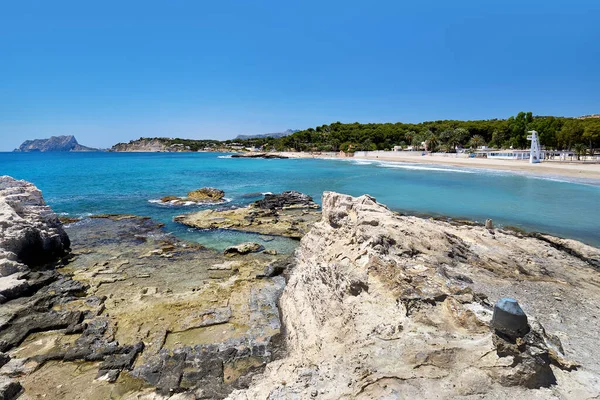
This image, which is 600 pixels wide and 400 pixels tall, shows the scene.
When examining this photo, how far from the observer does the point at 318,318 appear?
7789 millimetres

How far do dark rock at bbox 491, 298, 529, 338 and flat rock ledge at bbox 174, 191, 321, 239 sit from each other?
15.3 m

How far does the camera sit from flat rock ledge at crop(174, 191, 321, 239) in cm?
2151

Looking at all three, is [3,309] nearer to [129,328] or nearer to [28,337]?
[28,337]

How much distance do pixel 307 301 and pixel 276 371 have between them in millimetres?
2377

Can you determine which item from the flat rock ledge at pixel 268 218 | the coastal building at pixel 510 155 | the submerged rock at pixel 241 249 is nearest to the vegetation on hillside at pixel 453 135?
the coastal building at pixel 510 155

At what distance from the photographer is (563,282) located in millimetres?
9273

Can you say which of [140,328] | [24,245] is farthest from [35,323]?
[24,245]

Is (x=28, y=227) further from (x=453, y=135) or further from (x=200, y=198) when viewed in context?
(x=453, y=135)

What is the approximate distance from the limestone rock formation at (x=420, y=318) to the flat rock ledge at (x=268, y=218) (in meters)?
9.99

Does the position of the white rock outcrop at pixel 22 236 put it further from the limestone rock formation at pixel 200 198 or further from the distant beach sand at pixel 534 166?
the distant beach sand at pixel 534 166

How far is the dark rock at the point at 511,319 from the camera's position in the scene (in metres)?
4.44

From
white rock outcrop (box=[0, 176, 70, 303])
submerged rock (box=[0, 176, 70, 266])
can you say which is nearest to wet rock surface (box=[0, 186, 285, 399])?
white rock outcrop (box=[0, 176, 70, 303])

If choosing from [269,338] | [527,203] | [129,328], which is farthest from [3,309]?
[527,203]

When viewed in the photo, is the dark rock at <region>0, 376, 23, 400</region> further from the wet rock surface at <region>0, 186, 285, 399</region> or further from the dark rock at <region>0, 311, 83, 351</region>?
the dark rock at <region>0, 311, 83, 351</region>
